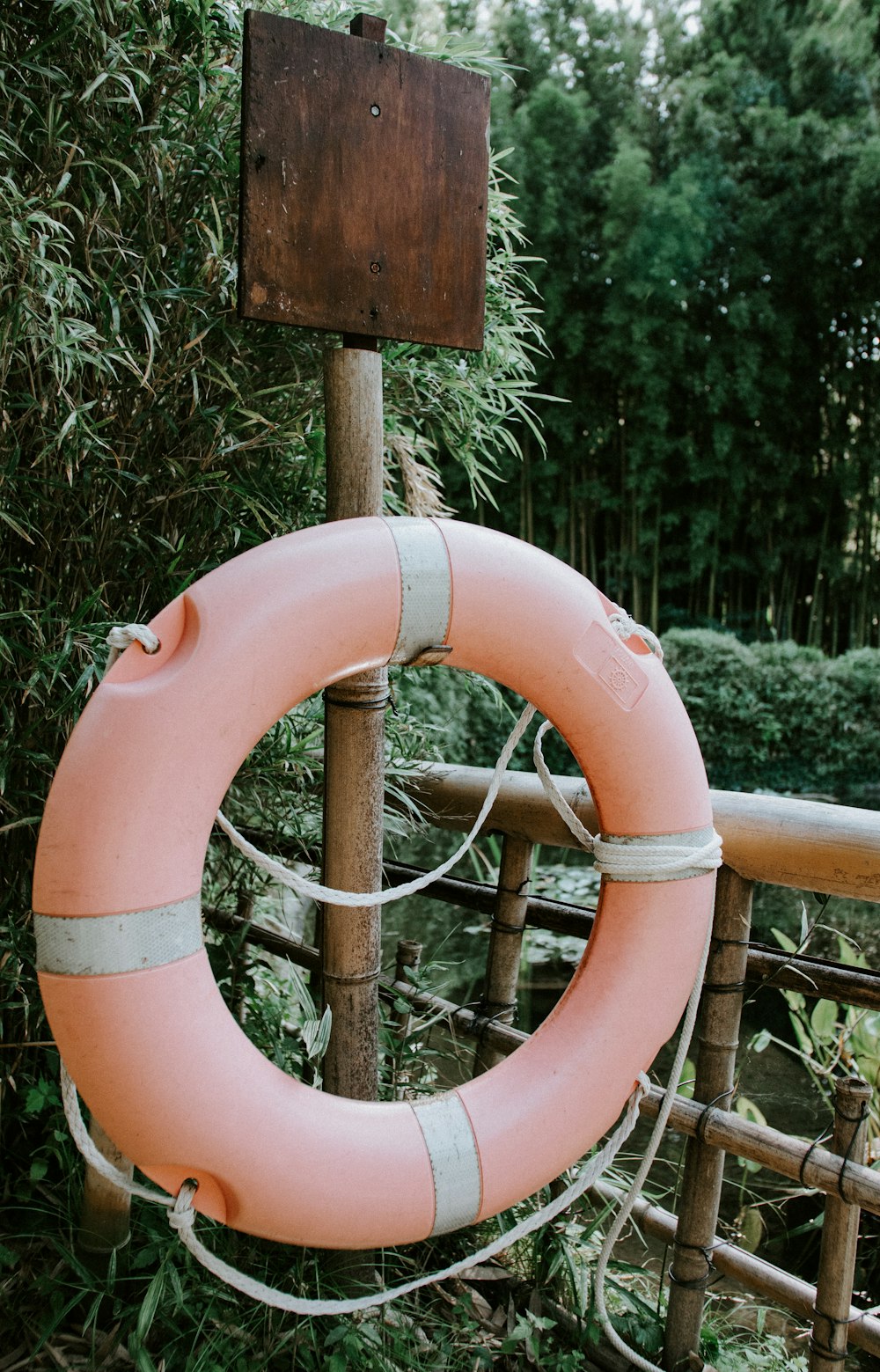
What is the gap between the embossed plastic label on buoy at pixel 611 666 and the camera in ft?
3.72

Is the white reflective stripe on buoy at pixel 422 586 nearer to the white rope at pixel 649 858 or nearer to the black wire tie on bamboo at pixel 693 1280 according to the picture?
the white rope at pixel 649 858

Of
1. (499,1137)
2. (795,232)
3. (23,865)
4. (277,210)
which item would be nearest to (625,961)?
(499,1137)

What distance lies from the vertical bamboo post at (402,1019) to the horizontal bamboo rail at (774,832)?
28 cm

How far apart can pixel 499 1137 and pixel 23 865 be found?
78 cm

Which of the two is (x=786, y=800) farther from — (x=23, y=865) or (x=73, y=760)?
(x=23, y=865)

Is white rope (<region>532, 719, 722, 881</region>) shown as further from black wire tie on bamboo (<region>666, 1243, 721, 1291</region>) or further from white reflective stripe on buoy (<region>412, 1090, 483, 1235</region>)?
black wire tie on bamboo (<region>666, 1243, 721, 1291</region>)

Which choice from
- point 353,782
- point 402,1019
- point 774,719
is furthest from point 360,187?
point 774,719

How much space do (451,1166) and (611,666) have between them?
2.02ft

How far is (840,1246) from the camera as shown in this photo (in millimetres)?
1144

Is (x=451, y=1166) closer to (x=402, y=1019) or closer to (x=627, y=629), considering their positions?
(x=402, y=1019)

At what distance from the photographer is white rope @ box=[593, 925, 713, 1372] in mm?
1163

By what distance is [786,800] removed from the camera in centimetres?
122

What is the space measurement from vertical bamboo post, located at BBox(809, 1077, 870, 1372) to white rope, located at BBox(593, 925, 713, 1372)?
7.5 inches

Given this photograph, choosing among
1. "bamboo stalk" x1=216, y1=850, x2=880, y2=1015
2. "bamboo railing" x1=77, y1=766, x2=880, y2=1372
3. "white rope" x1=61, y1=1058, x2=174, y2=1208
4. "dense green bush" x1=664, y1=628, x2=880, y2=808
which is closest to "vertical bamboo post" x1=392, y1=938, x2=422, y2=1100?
"bamboo railing" x1=77, y1=766, x2=880, y2=1372
